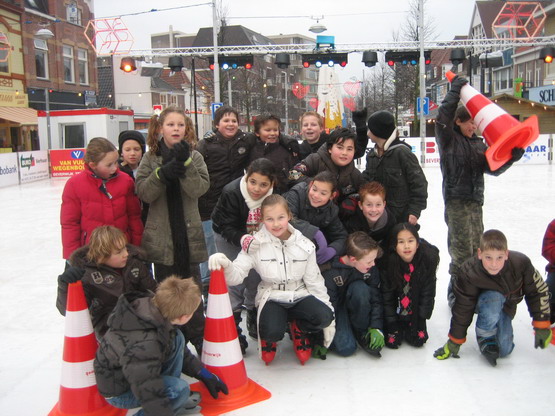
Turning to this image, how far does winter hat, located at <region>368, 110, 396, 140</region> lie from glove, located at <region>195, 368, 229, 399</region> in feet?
6.62

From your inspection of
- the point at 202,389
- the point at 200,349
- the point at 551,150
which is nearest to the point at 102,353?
the point at 202,389

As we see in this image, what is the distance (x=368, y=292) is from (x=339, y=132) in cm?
110

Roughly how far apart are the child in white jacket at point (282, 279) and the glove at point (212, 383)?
447 millimetres

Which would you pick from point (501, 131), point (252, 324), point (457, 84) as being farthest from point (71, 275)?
point (457, 84)

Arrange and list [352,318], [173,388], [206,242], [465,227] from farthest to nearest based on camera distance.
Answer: [206,242] < [465,227] < [352,318] < [173,388]

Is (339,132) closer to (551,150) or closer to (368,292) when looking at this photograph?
(368,292)

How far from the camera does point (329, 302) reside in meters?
3.26

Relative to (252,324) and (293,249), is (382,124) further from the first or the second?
(252,324)

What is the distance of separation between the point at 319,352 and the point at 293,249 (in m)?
0.70

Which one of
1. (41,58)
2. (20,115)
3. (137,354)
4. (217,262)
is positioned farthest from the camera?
(41,58)

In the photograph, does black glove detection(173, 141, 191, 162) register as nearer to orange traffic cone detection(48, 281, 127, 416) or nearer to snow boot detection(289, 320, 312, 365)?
orange traffic cone detection(48, 281, 127, 416)

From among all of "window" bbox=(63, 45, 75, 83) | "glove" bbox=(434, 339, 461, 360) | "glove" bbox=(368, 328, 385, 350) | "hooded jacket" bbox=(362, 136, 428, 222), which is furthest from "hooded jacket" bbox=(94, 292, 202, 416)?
"window" bbox=(63, 45, 75, 83)

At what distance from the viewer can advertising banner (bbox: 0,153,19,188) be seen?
14773mm

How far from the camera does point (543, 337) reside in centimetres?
316
